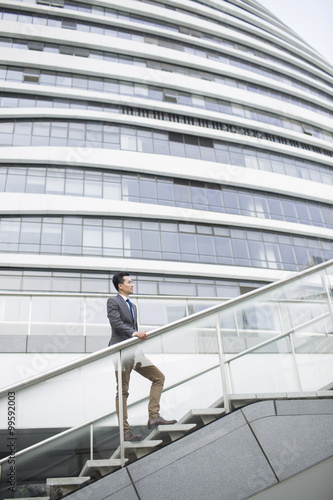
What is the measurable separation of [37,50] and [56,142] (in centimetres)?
618

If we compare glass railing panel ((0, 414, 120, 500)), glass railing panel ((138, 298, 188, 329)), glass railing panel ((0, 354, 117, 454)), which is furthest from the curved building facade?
glass railing panel ((0, 414, 120, 500))

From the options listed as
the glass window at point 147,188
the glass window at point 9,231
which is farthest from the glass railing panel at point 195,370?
the glass window at point 147,188

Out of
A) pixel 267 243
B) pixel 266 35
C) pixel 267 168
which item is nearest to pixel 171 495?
pixel 267 243

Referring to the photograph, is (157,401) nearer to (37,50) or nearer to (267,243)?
(267,243)

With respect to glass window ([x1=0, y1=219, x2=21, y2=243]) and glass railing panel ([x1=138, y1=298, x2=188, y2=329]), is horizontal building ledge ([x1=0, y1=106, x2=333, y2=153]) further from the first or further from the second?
glass railing panel ([x1=138, y1=298, x2=188, y2=329])

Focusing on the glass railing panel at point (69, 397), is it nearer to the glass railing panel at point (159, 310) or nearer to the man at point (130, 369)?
the man at point (130, 369)

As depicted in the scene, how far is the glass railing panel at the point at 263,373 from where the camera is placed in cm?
462

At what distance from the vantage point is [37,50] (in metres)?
23.5

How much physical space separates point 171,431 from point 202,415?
343mm

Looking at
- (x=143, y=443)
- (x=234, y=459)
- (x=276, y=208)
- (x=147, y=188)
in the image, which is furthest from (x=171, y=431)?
(x=276, y=208)

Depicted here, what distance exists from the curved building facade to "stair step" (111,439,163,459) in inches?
527

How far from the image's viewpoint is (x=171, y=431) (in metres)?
4.23

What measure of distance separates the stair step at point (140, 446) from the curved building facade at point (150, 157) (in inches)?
527

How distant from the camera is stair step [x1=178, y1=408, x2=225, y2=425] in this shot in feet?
14.2
